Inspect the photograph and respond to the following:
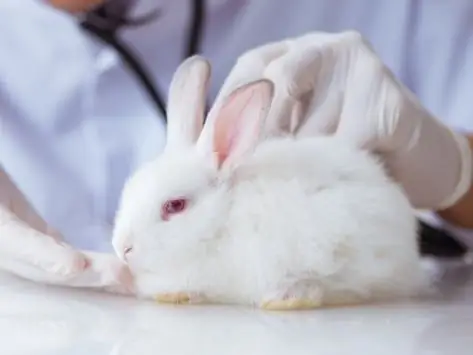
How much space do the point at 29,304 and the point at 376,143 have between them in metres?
0.30

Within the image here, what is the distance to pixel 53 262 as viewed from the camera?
0.61 meters

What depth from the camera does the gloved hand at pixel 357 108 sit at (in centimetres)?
72

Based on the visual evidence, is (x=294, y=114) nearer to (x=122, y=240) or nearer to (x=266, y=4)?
(x=122, y=240)

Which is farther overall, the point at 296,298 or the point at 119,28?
the point at 119,28

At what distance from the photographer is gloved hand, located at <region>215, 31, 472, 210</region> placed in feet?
2.35

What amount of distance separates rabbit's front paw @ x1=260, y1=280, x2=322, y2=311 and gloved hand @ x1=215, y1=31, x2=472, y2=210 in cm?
15

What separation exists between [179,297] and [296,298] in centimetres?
8

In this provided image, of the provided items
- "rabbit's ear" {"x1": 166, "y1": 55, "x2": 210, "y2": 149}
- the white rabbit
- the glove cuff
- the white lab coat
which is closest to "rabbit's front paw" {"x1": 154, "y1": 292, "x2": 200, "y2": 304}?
the white rabbit

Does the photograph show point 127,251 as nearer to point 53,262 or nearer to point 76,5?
point 53,262


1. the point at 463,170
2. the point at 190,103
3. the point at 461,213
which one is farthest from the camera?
the point at 461,213

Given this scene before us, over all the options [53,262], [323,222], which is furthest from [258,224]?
[53,262]

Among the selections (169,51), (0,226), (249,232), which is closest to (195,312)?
(249,232)

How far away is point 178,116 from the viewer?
0.64m

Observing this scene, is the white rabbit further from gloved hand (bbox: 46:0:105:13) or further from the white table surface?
gloved hand (bbox: 46:0:105:13)
